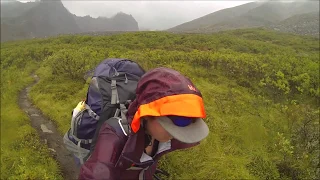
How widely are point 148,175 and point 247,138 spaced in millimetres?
5172

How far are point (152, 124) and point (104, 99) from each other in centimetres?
82

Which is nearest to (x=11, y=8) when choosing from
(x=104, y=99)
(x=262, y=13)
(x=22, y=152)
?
(x=22, y=152)

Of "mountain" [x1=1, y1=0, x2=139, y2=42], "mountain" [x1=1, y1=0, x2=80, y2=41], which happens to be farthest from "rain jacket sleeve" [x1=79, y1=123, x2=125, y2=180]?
"mountain" [x1=1, y1=0, x2=80, y2=41]

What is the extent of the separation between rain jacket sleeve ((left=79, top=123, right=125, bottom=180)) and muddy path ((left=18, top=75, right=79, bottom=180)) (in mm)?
Result: 4850

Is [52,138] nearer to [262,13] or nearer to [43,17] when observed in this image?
[43,17]

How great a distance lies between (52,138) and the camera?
326 inches

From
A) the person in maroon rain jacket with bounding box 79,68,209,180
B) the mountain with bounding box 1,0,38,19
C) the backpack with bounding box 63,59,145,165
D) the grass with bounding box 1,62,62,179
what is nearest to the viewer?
the person in maroon rain jacket with bounding box 79,68,209,180

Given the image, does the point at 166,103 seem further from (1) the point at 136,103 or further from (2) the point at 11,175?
(2) the point at 11,175

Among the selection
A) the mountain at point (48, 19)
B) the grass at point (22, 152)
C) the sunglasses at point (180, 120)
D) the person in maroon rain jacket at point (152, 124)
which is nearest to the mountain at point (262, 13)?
the mountain at point (48, 19)

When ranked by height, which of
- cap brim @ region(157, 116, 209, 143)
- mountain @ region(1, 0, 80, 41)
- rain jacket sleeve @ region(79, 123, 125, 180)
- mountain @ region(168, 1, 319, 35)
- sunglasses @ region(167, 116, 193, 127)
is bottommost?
mountain @ region(168, 1, 319, 35)

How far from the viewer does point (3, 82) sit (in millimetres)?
16281

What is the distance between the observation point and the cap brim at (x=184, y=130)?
196 cm

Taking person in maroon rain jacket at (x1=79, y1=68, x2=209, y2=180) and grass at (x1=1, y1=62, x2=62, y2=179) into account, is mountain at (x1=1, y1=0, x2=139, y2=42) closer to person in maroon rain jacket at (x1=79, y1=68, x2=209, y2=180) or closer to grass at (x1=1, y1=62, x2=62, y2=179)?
grass at (x1=1, y1=62, x2=62, y2=179)

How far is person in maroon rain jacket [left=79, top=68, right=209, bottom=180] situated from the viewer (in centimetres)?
187
